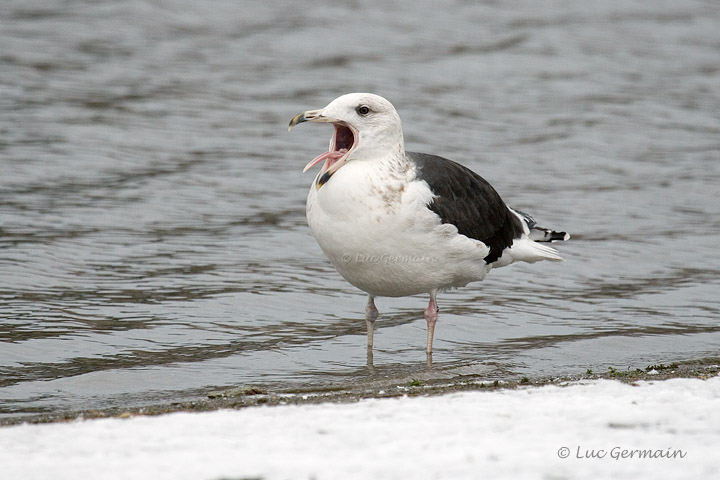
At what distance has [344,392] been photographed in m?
5.55

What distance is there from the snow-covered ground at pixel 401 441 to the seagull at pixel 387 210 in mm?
1858

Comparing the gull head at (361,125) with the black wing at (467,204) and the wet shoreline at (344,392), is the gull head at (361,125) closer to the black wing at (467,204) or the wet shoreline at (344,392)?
the black wing at (467,204)

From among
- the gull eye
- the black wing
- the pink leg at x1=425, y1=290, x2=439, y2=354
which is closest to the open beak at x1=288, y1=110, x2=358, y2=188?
the gull eye

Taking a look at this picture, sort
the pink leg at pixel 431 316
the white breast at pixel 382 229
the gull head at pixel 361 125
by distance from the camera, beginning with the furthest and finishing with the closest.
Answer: the pink leg at pixel 431 316, the gull head at pixel 361 125, the white breast at pixel 382 229

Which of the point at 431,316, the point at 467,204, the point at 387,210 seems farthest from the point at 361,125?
the point at 431,316

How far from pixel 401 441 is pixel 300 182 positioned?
8.00 m

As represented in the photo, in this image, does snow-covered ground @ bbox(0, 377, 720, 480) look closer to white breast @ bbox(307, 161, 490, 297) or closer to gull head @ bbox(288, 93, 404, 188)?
white breast @ bbox(307, 161, 490, 297)

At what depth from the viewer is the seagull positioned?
6.28m

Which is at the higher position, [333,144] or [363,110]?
[363,110]

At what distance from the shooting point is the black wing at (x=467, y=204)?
666 centimetres

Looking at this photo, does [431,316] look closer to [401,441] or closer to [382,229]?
[382,229]

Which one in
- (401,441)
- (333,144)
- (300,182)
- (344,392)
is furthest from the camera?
(300,182)

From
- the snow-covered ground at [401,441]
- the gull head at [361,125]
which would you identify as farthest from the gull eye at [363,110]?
the snow-covered ground at [401,441]

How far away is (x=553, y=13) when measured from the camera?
21188mm
